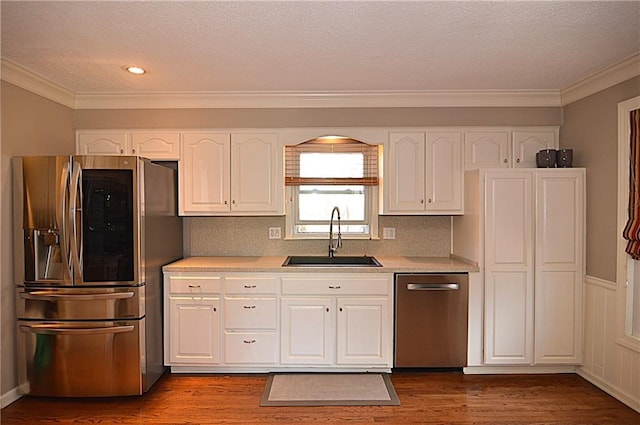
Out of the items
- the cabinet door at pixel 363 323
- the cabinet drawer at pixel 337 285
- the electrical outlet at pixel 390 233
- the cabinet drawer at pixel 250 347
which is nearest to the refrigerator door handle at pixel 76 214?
the cabinet drawer at pixel 250 347

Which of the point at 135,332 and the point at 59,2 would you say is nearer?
the point at 59,2

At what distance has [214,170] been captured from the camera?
149 inches

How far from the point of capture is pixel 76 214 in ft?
9.73

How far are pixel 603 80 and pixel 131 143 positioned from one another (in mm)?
3825

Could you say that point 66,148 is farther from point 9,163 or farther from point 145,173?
point 145,173

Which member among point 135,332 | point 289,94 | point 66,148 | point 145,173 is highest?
point 289,94

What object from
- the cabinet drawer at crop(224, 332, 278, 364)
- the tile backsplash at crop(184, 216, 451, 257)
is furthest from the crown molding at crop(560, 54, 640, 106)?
the cabinet drawer at crop(224, 332, 278, 364)

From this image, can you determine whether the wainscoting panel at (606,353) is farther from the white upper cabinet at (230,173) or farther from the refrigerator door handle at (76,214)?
the refrigerator door handle at (76,214)

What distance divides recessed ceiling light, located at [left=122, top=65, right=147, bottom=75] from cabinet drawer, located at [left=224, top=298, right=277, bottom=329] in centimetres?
184

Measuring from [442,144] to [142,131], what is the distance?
2.63 meters

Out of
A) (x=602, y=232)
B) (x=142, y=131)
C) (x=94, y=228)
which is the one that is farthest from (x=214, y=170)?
(x=602, y=232)

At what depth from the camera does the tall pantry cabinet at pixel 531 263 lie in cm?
343

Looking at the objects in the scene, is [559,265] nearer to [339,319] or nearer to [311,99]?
[339,319]

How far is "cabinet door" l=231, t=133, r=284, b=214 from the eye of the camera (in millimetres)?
3781
